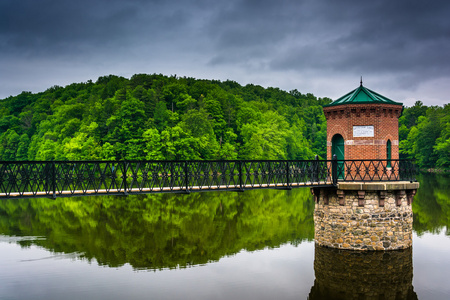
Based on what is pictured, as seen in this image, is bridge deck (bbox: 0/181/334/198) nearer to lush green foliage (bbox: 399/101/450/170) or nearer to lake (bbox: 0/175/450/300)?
lake (bbox: 0/175/450/300)

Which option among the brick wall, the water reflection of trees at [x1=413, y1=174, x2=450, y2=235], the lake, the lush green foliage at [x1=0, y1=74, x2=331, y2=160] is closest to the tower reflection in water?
the lake

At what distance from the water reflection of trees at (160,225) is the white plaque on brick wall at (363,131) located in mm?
6344

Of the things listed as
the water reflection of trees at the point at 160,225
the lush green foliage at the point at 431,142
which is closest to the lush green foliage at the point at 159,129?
the water reflection of trees at the point at 160,225

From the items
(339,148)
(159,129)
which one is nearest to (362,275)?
(339,148)

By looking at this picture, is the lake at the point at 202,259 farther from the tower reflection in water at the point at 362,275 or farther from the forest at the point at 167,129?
the forest at the point at 167,129

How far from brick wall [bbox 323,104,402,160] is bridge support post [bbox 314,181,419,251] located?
7.34 feet

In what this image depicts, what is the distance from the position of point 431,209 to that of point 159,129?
117 ft

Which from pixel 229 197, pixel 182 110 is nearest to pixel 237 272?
pixel 229 197

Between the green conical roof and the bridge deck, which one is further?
the green conical roof

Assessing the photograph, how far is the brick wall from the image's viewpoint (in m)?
22.3

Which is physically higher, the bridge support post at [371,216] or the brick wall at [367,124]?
the brick wall at [367,124]

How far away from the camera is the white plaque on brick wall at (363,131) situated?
2242 cm

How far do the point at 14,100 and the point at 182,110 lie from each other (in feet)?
183

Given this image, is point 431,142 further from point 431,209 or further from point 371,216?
point 371,216
